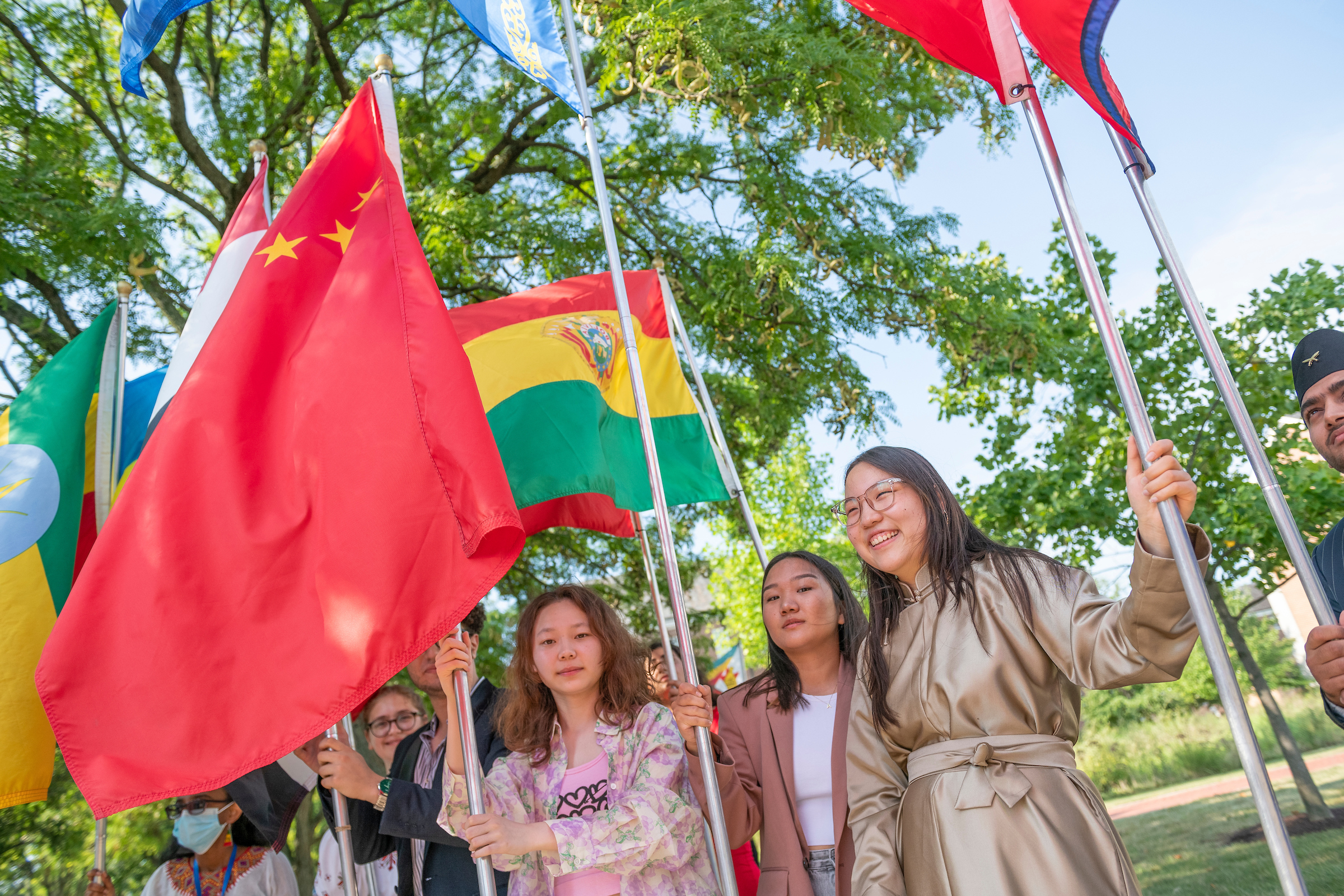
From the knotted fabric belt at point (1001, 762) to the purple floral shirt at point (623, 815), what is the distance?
0.96 meters

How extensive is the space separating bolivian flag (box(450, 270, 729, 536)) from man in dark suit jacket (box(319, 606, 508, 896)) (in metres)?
Answer: 0.92

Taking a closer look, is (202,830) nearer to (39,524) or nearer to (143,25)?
(39,524)

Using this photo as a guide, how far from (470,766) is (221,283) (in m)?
2.49

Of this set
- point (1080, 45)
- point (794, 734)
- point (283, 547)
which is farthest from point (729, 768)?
point (1080, 45)

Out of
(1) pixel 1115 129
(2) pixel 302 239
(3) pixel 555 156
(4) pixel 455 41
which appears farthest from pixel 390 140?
(4) pixel 455 41

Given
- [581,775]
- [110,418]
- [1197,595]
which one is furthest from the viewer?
[110,418]

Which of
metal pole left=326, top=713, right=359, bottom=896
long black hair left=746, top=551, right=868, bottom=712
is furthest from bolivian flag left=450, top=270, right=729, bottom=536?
metal pole left=326, top=713, right=359, bottom=896

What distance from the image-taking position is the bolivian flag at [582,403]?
187 inches

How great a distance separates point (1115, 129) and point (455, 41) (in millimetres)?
8925

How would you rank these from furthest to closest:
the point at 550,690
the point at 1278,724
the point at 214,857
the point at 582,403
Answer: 1. the point at 1278,724
2. the point at 214,857
3. the point at 582,403
4. the point at 550,690

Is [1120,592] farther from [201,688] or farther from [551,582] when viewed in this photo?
[201,688]

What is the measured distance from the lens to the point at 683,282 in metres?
8.62

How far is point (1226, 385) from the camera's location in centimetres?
244

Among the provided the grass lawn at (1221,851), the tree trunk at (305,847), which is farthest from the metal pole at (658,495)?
the tree trunk at (305,847)
